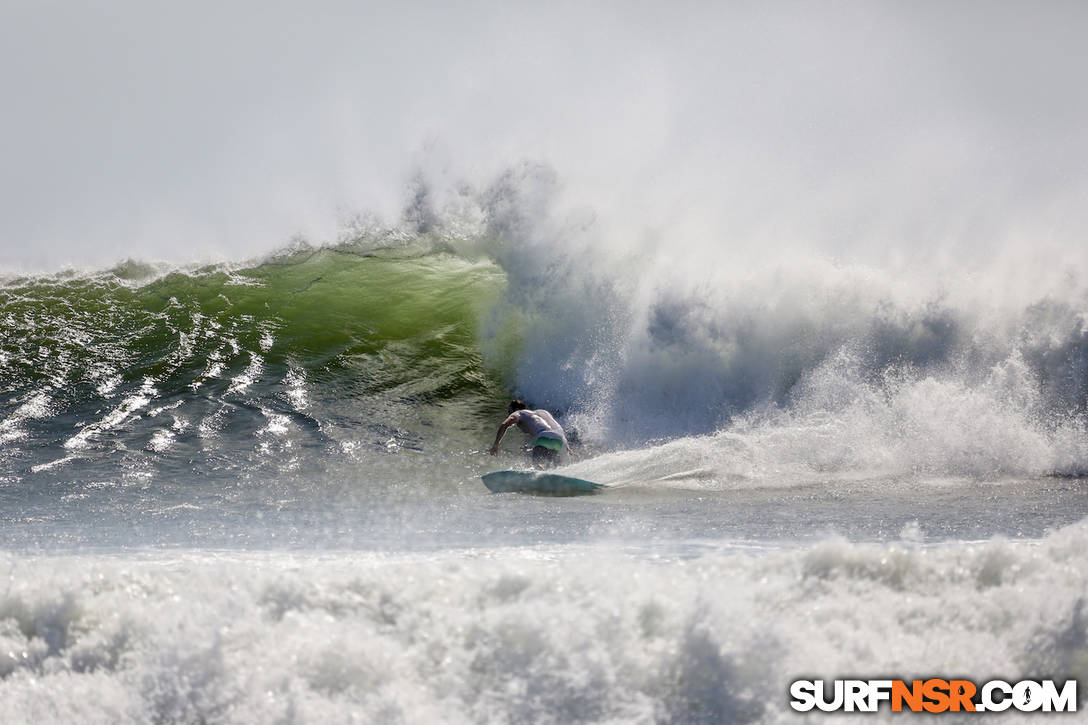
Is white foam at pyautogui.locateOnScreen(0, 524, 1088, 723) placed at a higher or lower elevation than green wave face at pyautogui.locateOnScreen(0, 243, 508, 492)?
lower

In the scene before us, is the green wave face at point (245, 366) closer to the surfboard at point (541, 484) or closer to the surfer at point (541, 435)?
the surfer at point (541, 435)

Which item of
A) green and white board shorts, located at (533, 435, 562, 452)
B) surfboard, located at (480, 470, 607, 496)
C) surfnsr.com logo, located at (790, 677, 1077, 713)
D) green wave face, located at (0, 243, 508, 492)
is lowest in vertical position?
surfnsr.com logo, located at (790, 677, 1077, 713)

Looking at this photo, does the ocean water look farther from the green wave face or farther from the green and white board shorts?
the green and white board shorts

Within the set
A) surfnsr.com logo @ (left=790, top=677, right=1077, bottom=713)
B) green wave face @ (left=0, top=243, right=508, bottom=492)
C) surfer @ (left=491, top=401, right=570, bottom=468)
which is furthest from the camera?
green wave face @ (left=0, top=243, right=508, bottom=492)

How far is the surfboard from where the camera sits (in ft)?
25.2

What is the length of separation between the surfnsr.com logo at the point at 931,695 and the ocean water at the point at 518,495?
0.07 meters

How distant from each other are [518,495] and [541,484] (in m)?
0.25

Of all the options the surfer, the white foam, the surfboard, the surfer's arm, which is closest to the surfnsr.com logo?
the white foam

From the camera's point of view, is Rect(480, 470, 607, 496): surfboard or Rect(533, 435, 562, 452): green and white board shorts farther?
Rect(533, 435, 562, 452): green and white board shorts

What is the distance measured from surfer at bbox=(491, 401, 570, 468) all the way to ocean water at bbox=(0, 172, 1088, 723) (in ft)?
1.30

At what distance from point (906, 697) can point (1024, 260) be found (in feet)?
29.3

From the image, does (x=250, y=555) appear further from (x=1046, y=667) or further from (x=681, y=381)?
(x=681, y=381)

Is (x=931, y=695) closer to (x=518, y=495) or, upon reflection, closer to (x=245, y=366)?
(x=518, y=495)

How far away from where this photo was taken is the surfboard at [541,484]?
25.2 feet
